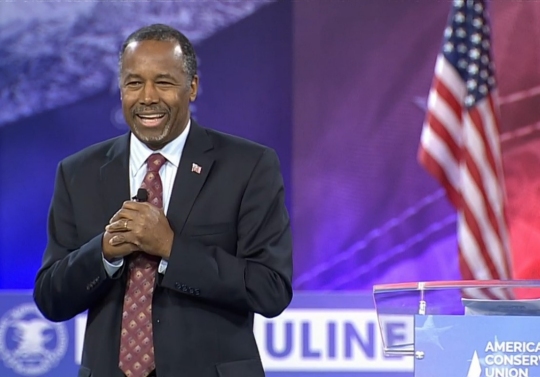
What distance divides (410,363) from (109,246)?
2892 mm

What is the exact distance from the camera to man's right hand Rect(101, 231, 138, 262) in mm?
2082

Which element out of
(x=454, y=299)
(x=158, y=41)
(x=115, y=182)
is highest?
(x=158, y=41)

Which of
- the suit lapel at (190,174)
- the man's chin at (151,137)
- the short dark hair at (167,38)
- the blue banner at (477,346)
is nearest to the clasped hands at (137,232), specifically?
the suit lapel at (190,174)

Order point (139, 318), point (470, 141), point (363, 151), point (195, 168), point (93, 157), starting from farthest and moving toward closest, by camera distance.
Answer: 1. point (363, 151)
2. point (470, 141)
3. point (93, 157)
4. point (195, 168)
5. point (139, 318)

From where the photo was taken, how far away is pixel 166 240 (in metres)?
2.10

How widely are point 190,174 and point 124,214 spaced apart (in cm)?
24

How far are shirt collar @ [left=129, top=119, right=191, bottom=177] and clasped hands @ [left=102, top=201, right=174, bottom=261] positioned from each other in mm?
222

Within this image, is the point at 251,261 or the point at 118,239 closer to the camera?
the point at 118,239

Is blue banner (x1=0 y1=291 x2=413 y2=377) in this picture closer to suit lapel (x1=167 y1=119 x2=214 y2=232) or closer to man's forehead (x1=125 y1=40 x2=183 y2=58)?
suit lapel (x1=167 y1=119 x2=214 y2=232)

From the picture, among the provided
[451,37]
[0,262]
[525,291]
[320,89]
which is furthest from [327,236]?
[525,291]

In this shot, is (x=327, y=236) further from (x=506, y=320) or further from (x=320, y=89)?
(x=506, y=320)

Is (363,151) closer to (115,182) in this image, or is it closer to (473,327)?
(115,182)

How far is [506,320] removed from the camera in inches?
73.1

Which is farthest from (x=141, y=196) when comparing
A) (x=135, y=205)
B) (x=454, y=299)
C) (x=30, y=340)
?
(x=30, y=340)
